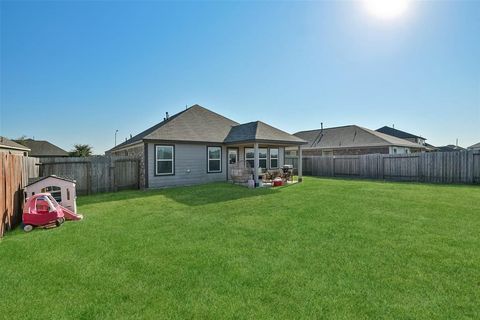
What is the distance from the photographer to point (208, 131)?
1597 centimetres

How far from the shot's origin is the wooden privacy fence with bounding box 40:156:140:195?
11586mm

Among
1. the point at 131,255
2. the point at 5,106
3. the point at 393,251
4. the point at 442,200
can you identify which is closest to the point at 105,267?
the point at 131,255

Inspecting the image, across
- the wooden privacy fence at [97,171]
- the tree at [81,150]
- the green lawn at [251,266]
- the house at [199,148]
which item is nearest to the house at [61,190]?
the green lawn at [251,266]

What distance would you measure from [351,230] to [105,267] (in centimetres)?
495

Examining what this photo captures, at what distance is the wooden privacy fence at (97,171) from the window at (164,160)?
1301 millimetres

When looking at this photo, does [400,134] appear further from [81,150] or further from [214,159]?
[81,150]

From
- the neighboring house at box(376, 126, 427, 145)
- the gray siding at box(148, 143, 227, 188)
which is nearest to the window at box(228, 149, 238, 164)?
the gray siding at box(148, 143, 227, 188)

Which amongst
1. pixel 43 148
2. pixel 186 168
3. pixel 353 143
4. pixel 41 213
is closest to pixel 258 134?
pixel 186 168

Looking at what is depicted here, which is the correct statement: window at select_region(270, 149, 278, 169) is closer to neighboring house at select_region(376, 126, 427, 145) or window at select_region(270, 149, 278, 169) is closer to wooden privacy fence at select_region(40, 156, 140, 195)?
wooden privacy fence at select_region(40, 156, 140, 195)

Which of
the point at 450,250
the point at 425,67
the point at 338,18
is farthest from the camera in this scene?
the point at 425,67

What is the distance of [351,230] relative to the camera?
555 centimetres

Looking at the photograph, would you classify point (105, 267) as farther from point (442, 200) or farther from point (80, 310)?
point (442, 200)

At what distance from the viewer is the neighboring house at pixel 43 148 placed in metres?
35.2

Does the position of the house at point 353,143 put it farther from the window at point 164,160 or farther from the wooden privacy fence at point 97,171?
the wooden privacy fence at point 97,171
